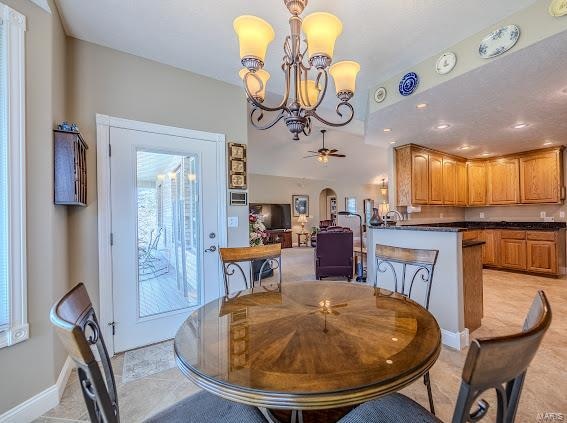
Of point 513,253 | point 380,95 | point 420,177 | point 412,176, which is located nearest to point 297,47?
point 380,95

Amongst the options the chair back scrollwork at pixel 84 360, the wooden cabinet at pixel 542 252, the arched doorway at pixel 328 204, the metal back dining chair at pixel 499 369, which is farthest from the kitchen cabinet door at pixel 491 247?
the chair back scrollwork at pixel 84 360

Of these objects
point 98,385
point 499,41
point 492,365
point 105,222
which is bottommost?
point 98,385

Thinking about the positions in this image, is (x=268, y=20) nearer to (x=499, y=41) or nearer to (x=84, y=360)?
(x=499, y=41)

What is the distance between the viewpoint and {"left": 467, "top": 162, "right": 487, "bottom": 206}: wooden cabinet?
18.7 feet

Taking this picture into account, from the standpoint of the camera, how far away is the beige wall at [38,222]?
5.37 ft

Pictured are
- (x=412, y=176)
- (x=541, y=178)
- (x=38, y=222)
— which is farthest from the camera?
(x=541, y=178)

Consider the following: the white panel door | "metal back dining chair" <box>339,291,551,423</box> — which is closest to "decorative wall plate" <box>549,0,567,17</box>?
"metal back dining chair" <box>339,291,551,423</box>

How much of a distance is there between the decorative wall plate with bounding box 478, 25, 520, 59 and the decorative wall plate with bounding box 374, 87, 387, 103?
96 centimetres

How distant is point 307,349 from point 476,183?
6279mm

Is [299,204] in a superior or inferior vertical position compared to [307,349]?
superior

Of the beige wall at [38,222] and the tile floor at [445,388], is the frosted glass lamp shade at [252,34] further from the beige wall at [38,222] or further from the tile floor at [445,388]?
the tile floor at [445,388]

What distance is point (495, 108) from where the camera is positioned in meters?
3.02

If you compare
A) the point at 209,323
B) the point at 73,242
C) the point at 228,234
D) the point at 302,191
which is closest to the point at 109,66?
the point at 73,242

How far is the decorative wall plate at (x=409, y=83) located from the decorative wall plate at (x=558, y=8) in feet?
3.12
